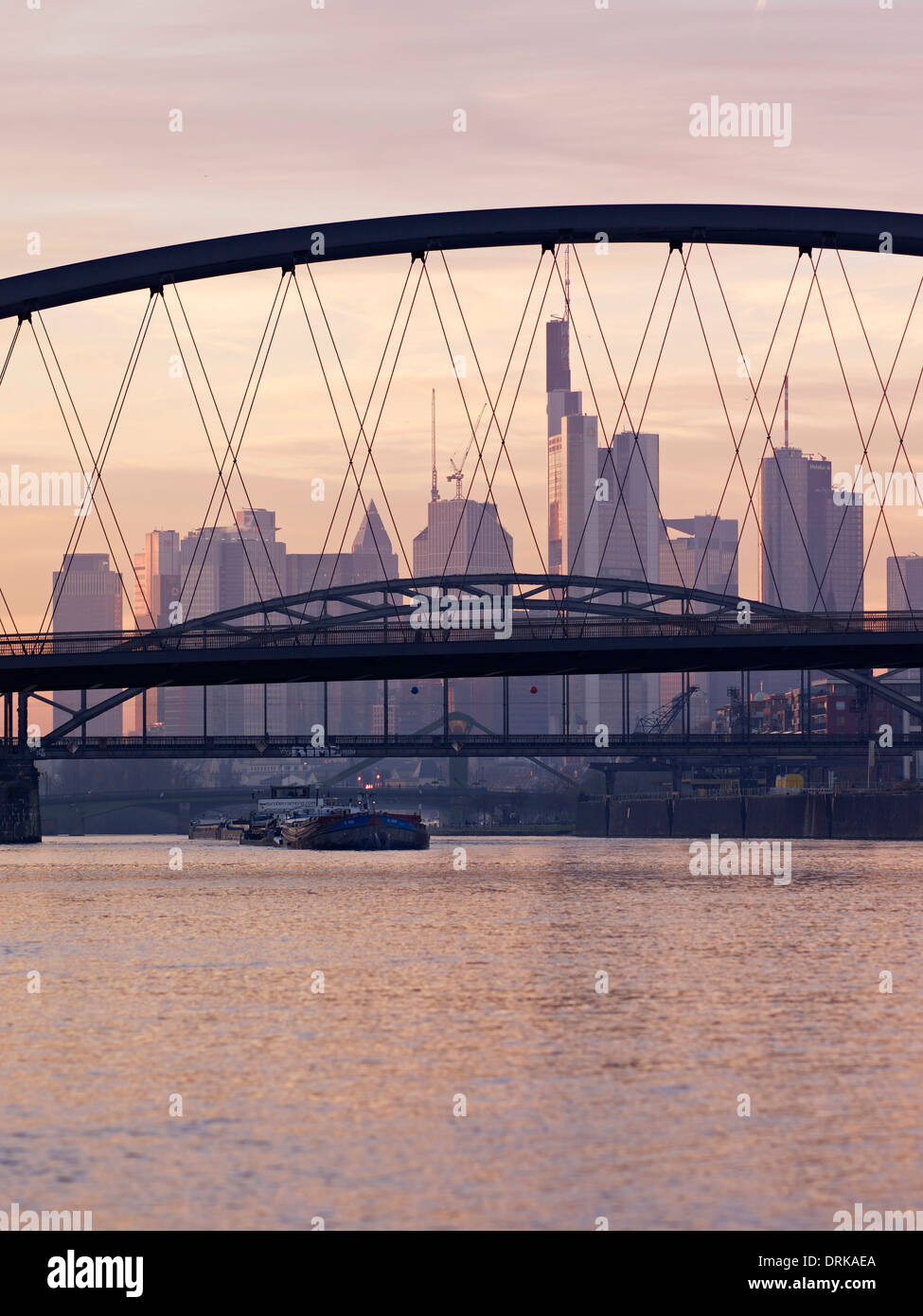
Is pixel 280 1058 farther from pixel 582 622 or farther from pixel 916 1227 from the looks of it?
pixel 582 622

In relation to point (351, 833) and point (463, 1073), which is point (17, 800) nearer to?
point (351, 833)

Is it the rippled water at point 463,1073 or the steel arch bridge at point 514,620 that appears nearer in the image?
the rippled water at point 463,1073

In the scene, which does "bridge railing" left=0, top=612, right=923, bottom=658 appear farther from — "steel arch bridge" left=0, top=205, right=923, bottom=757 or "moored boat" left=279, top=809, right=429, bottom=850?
"moored boat" left=279, top=809, right=429, bottom=850

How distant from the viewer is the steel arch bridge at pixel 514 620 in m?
60.8

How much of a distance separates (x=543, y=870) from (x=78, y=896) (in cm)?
2625

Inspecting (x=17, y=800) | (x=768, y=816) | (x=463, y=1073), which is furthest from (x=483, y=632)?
(x=768, y=816)

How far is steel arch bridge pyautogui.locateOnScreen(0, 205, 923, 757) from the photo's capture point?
200 feet

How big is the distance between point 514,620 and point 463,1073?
143 ft

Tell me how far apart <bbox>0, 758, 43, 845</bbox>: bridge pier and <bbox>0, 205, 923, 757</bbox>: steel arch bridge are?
61.9 m

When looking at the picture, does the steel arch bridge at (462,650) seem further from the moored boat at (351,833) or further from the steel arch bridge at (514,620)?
the moored boat at (351,833)

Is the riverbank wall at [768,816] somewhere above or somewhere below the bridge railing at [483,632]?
below

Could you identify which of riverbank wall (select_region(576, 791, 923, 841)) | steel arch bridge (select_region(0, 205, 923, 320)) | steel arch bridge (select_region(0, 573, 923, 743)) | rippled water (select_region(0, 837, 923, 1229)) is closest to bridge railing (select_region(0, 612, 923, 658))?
steel arch bridge (select_region(0, 573, 923, 743))

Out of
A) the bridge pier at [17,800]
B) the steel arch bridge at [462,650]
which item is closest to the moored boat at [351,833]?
the bridge pier at [17,800]

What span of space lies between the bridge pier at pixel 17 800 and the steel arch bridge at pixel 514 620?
61903 millimetres
